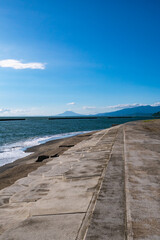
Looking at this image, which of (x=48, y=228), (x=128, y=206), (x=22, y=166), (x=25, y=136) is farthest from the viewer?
(x=25, y=136)

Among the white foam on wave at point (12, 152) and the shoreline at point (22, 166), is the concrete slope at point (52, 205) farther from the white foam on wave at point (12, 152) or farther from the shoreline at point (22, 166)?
the white foam on wave at point (12, 152)

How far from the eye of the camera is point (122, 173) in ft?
10.4

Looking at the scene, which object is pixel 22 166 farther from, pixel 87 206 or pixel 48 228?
pixel 48 228

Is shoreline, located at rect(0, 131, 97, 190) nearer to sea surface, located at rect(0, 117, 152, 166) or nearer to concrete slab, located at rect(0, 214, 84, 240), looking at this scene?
sea surface, located at rect(0, 117, 152, 166)

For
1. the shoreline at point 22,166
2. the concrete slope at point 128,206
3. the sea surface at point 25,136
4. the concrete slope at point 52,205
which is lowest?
the sea surface at point 25,136

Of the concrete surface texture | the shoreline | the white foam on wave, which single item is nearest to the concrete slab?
the concrete surface texture

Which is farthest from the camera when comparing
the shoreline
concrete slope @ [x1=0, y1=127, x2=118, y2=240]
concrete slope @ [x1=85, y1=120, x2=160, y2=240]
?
the shoreline

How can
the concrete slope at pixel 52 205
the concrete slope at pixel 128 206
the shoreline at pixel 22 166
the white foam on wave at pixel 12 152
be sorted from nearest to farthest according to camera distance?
the concrete slope at pixel 128 206
the concrete slope at pixel 52 205
the shoreline at pixel 22 166
the white foam on wave at pixel 12 152

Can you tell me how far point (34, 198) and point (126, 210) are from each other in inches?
56.8

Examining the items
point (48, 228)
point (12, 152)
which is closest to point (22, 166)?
point (12, 152)

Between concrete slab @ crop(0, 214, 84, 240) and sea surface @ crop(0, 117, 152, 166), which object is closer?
concrete slab @ crop(0, 214, 84, 240)

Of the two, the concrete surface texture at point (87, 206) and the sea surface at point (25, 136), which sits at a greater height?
the concrete surface texture at point (87, 206)

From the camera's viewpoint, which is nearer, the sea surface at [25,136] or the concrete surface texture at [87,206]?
the concrete surface texture at [87,206]

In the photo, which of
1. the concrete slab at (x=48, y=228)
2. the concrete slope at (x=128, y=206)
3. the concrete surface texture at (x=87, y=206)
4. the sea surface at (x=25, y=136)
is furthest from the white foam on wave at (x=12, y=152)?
the concrete slab at (x=48, y=228)
